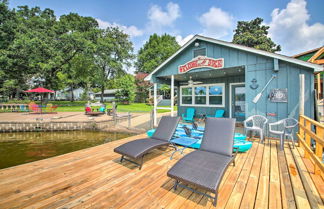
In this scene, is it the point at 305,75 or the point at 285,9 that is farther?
the point at 285,9

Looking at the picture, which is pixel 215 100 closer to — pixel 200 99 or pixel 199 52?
pixel 200 99

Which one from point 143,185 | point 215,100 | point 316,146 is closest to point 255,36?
point 215,100

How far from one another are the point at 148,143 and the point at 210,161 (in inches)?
61.6

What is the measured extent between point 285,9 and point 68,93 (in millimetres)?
54744

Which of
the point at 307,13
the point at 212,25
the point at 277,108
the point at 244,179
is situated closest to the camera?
the point at 244,179

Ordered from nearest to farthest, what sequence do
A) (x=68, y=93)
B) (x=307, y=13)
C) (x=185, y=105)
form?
1. (x=185, y=105)
2. (x=307, y=13)
3. (x=68, y=93)

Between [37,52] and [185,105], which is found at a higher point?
[37,52]

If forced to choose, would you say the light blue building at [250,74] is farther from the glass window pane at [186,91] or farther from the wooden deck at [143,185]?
the wooden deck at [143,185]

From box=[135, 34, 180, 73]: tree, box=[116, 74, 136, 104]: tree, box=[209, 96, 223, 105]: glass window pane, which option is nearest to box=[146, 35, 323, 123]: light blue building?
box=[209, 96, 223, 105]: glass window pane

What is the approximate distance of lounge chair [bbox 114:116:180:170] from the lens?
3.04 meters

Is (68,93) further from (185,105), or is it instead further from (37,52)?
(185,105)

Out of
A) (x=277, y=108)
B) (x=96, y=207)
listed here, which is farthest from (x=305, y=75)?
(x=96, y=207)

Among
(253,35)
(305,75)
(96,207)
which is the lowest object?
(96,207)

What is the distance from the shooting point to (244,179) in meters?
2.66
